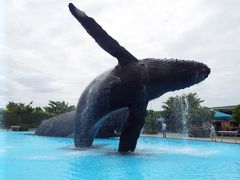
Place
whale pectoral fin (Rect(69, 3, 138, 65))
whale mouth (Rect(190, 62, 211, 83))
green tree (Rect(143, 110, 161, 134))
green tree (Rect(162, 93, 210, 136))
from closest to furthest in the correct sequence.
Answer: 1. whale pectoral fin (Rect(69, 3, 138, 65))
2. whale mouth (Rect(190, 62, 211, 83))
3. green tree (Rect(162, 93, 210, 136))
4. green tree (Rect(143, 110, 161, 134))

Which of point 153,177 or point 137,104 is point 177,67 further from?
point 153,177

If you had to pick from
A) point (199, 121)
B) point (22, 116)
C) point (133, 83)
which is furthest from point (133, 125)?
point (22, 116)

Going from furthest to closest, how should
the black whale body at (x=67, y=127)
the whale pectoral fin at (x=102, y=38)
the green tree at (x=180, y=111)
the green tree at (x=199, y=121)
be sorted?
1. the green tree at (x=180, y=111)
2. the green tree at (x=199, y=121)
3. the black whale body at (x=67, y=127)
4. the whale pectoral fin at (x=102, y=38)

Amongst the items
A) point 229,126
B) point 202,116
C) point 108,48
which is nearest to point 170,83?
point 108,48

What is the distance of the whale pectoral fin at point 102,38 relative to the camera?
12057mm

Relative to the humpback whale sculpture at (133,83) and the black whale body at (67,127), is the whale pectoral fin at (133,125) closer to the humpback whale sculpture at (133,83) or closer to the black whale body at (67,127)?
the humpback whale sculpture at (133,83)

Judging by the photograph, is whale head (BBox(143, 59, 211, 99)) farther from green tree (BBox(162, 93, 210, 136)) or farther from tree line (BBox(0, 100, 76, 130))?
tree line (BBox(0, 100, 76, 130))

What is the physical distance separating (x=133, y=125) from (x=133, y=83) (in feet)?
A: 5.48

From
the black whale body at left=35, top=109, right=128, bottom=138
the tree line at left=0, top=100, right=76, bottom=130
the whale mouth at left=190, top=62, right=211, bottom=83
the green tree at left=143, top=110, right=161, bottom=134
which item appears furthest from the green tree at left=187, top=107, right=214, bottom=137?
the tree line at left=0, top=100, right=76, bottom=130

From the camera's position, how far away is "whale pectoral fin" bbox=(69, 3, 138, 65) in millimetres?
12057

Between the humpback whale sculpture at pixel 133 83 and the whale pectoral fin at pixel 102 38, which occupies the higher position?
the whale pectoral fin at pixel 102 38

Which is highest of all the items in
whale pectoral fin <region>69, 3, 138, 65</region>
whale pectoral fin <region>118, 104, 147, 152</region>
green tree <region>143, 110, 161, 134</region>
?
whale pectoral fin <region>69, 3, 138, 65</region>

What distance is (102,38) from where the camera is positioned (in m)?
12.6

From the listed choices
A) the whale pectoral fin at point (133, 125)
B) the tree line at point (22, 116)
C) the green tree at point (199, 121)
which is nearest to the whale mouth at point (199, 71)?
the whale pectoral fin at point (133, 125)
